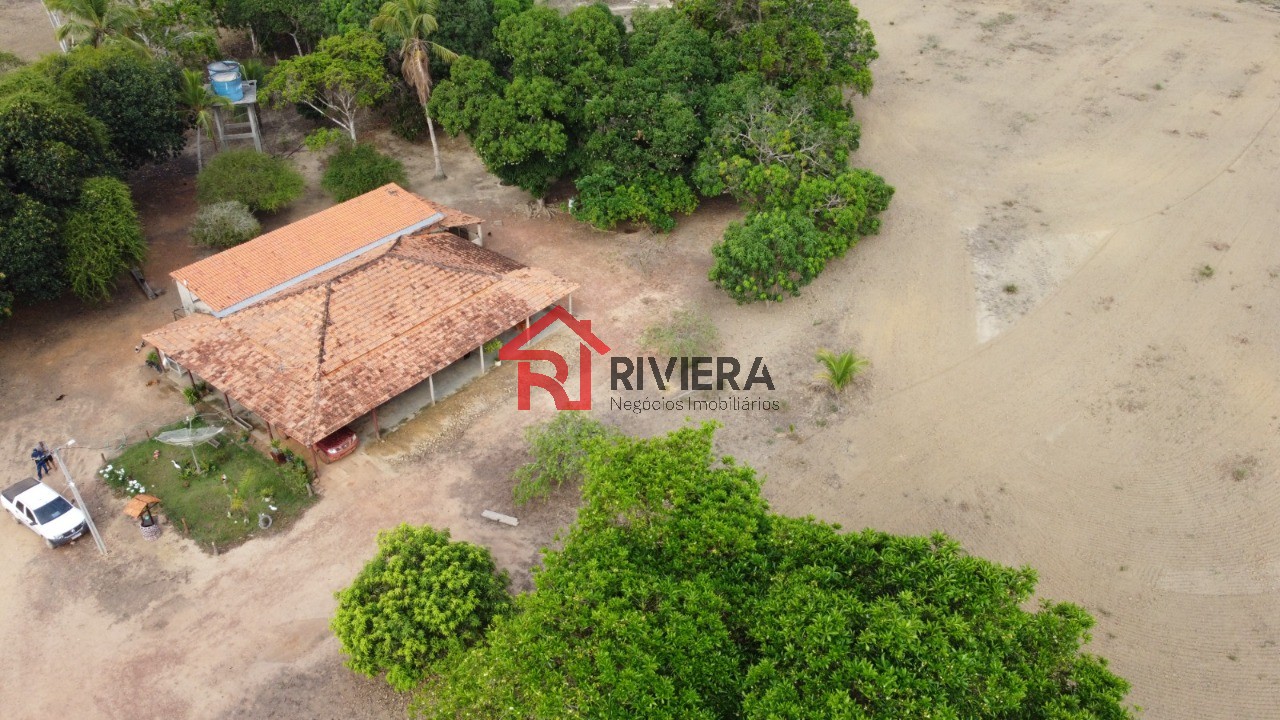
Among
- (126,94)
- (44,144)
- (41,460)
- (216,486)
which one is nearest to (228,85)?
(126,94)

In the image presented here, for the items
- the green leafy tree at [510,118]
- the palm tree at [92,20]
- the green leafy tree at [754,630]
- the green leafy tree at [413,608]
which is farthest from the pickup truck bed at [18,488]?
the palm tree at [92,20]

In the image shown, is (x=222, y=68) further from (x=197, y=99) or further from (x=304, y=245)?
(x=304, y=245)

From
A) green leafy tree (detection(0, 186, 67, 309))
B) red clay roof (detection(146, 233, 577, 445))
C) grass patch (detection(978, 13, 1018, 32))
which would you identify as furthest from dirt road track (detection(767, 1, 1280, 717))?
green leafy tree (detection(0, 186, 67, 309))

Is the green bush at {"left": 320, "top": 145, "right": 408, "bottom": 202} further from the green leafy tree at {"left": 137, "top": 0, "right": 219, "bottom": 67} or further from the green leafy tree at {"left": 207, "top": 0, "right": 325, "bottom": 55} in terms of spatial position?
the green leafy tree at {"left": 207, "top": 0, "right": 325, "bottom": 55}

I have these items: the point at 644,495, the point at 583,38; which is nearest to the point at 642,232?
the point at 583,38

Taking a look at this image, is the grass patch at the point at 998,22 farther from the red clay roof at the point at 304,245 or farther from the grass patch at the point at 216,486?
the grass patch at the point at 216,486
